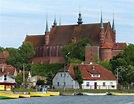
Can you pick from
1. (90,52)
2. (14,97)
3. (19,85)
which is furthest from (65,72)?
(90,52)

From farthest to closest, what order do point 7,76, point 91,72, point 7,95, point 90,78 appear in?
1. point 7,76
2. point 91,72
3. point 90,78
4. point 7,95

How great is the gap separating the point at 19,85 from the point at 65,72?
11869 millimetres

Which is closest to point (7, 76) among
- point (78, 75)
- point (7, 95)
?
point (78, 75)

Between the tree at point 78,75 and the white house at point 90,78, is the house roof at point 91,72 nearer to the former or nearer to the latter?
the white house at point 90,78

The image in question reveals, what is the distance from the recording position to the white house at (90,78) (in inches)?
5473

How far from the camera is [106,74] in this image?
466ft

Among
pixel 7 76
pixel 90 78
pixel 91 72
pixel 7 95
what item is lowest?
pixel 7 95

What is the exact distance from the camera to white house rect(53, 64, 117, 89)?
13901 centimetres

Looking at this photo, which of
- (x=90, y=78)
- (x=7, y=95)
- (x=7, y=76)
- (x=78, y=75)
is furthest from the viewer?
(x=7, y=76)

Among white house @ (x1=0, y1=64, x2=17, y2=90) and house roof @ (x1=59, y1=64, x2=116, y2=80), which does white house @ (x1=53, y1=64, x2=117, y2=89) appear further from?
white house @ (x1=0, y1=64, x2=17, y2=90)

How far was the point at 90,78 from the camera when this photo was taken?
139m

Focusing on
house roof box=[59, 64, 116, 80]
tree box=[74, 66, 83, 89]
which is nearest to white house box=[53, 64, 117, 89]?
house roof box=[59, 64, 116, 80]

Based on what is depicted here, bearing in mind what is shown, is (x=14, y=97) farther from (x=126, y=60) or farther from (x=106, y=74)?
(x=126, y=60)

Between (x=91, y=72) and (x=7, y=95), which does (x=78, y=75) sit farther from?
(x=7, y=95)
